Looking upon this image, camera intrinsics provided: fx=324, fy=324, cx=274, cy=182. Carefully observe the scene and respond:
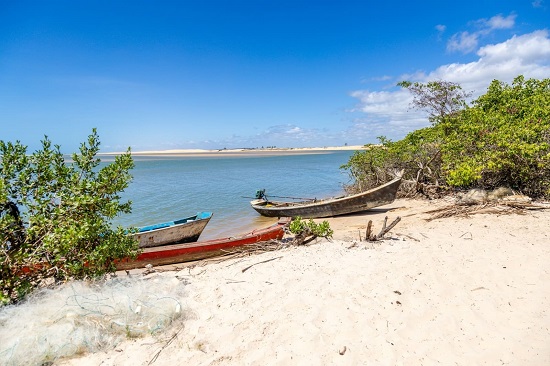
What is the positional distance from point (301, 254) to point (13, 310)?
461 centimetres

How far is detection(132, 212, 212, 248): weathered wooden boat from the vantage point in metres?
9.44

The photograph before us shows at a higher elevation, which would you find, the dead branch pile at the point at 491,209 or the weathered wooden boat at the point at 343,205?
the dead branch pile at the point at 491,209

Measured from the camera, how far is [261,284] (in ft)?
17.4

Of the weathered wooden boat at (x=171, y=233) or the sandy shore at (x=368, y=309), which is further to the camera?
the weathered wooden boat at (x=171, y=233)

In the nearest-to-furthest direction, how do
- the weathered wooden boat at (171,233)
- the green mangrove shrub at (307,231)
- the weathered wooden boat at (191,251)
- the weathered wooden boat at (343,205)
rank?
the green mangrove shrub at (307,231)
the weathered wooden boat at (191,251)
the weathered wooden boat at (171,233)
the weathered wooden boat at (343,205)

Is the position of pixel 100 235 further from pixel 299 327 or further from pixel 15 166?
pixel 299 327

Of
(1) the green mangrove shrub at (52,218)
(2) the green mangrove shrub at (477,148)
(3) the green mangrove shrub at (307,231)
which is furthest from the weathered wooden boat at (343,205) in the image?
(1) the green mangrove shrub at (52,218)

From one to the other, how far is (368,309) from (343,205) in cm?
905

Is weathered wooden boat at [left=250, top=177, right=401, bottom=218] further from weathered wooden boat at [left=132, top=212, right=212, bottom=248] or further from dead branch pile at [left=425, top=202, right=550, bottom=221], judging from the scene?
weathered wooden boat at [left=132, top=212, right=212, bottom=248]

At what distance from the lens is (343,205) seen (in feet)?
43.5

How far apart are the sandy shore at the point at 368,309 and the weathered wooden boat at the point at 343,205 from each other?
569 centimetres

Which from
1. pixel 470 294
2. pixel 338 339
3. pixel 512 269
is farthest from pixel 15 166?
pixel 512 269

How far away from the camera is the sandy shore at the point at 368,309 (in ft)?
11.8

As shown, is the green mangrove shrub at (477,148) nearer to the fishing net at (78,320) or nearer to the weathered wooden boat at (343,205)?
the weathered wooden boat at (343,205)
